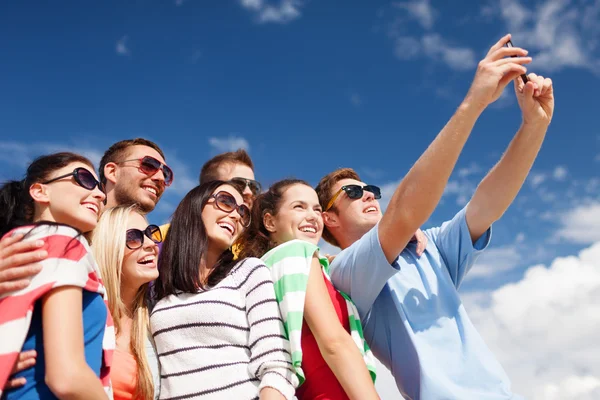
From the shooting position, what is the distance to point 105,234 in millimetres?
5246

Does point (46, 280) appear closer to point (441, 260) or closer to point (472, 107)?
point (472, 107)

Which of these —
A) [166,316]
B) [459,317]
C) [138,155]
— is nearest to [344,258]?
[459,317]

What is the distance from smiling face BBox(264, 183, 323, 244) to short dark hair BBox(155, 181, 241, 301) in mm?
682

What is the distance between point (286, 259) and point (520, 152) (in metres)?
2.28

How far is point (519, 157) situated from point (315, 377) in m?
2.61

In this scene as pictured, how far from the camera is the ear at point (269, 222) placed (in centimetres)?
591

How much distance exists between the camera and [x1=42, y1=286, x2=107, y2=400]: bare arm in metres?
3.16

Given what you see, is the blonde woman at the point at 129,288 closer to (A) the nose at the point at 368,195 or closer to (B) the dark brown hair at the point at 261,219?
(B) the dark brown hair at the point at 261,219

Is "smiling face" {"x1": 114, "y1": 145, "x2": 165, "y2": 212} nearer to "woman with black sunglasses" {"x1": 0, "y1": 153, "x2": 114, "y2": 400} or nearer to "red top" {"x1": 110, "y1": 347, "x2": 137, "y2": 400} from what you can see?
"red top" {"x1": 110, "y1": 347, "x2": 137, "y2": 400}

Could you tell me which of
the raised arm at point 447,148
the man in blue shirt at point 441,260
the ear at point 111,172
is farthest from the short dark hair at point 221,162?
the raised arm at point 447,148

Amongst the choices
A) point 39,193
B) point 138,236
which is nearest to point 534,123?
point 138,236

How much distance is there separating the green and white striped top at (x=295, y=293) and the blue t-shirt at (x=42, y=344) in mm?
1471

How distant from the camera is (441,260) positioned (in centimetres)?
496

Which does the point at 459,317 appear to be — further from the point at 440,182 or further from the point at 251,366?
the point at 251,366
